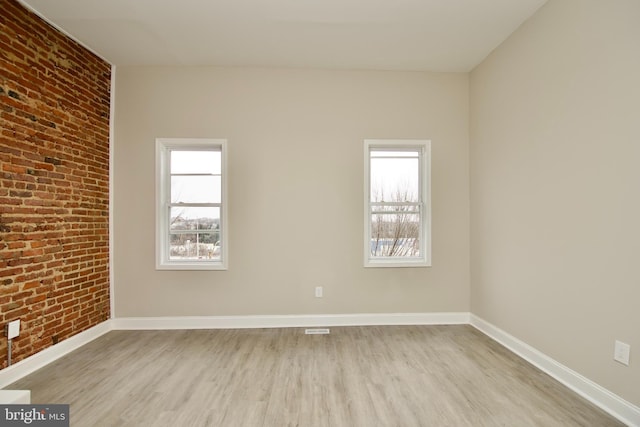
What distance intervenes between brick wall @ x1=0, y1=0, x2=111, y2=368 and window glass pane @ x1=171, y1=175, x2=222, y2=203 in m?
0.75

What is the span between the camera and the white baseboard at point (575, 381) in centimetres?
199

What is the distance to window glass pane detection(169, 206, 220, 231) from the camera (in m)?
3.83

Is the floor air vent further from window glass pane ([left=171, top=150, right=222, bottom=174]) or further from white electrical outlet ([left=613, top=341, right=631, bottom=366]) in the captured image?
white electrical outlet ([left=613, top=341, right=631, bottom=366])

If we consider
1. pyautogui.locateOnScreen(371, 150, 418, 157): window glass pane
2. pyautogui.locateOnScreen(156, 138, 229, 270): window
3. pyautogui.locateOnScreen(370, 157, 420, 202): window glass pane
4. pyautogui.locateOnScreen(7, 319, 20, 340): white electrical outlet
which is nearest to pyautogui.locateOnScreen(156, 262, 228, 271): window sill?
pyautogui.locateOnScreen(156, 138, 229, 270): window

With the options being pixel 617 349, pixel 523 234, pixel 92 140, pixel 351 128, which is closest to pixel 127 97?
pixel 92 140

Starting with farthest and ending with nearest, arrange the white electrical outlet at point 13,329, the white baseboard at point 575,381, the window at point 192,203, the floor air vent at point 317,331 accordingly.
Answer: the window at point 192,203 → the floor air vent at point 317,331 → the white electrical outlet at point 13,329 → the white baseboard at point 575,381

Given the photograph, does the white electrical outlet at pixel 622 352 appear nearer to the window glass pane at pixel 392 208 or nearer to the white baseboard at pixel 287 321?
the white baseboard at pixel 287 321

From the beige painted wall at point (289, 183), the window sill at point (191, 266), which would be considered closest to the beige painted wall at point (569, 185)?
the beige painted wall at point (289, 183)

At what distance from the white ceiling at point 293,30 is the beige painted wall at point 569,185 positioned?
41cm

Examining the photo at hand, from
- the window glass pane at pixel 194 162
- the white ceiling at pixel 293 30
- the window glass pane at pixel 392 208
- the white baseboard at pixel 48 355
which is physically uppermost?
the white ceiling at pixel 293 30

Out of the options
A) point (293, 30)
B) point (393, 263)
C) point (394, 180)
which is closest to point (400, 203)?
point (394, 180)

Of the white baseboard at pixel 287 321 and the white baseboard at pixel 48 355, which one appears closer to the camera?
the white baseboard at pixel 48 355

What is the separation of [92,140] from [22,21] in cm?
114

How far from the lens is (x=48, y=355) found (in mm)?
2830
